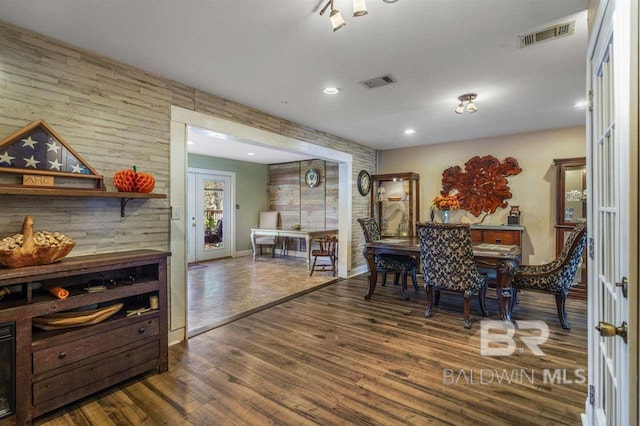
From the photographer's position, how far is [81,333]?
195cm

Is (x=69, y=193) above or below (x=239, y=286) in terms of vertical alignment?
above

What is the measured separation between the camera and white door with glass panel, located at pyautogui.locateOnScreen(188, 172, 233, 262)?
7.00 m

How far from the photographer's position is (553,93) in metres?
3.17

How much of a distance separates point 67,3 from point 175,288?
84.6 inches

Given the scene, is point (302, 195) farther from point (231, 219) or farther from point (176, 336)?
point (176, 336)

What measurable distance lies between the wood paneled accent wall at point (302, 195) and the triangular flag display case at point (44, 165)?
5.08m

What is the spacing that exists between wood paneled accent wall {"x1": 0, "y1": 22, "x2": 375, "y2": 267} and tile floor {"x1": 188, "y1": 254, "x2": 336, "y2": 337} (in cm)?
118

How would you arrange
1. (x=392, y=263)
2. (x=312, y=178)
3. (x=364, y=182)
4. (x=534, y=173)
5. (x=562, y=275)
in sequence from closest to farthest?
1. (x=562, y=275)
2. (x=392, y=263)
3. (x=534, y=173)
4. (x=364, y=182)
5. (x=312, y=178)

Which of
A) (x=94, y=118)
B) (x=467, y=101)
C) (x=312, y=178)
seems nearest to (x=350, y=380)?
(x=94, y=118)

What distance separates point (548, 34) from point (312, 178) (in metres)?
5.54

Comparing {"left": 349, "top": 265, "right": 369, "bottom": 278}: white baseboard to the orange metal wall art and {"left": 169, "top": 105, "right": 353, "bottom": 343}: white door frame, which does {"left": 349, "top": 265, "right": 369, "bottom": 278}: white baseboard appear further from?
{"left": 169, "top": 105, "right": 353, "bottom": 343}: white door frame

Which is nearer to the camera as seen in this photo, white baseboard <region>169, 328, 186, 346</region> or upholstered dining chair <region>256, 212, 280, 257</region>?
white baseboard <region>169, 328, 186, 346</region>

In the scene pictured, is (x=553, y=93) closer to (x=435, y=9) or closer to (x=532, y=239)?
(x=435, y=9)

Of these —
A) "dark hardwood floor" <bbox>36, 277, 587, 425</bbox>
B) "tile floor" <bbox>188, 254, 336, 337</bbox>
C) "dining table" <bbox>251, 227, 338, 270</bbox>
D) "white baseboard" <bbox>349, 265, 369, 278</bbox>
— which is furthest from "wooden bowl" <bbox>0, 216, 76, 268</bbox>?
"dining table" <bbox>251, 227, 338, 270</bbox>
